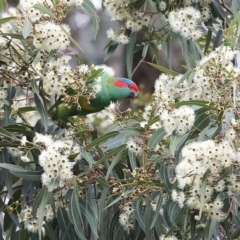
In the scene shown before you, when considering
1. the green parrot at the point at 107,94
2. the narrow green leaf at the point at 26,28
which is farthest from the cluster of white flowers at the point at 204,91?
the green parrot at the point at 107,94

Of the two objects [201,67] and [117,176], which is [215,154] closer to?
[201,67]

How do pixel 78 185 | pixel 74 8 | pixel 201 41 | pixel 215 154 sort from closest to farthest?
pixel 215 154
pixel 78 185
pixel 74 8
pixel 201 41

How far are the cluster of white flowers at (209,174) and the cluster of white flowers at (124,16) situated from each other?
98 centimetres

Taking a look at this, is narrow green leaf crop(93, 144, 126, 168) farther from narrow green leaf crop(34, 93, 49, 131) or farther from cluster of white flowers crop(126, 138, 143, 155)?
narrow green leaf crop(34, 93, 49, 131)

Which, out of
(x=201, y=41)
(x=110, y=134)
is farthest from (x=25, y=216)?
(x=201, y=41)

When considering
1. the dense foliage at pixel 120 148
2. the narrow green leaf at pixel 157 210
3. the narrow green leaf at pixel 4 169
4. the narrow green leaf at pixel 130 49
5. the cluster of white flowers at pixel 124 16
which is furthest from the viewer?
the narrow green leaf at pixel 130 49

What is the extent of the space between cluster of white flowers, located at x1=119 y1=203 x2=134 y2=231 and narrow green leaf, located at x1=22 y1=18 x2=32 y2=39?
71cm

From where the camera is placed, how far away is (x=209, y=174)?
2193mm

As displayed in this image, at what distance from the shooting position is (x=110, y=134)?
2.60 meters

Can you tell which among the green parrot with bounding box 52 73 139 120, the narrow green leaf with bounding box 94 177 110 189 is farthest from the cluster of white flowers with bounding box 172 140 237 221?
the green parrot with bounding box 52 73 139 120

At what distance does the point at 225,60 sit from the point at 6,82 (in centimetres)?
93

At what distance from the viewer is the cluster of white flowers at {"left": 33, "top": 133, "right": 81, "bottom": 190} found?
7.70 ft

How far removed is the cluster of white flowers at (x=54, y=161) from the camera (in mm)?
2348

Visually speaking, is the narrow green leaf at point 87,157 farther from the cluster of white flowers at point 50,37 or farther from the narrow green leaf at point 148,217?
the cluster of white flowers at point 50,37
